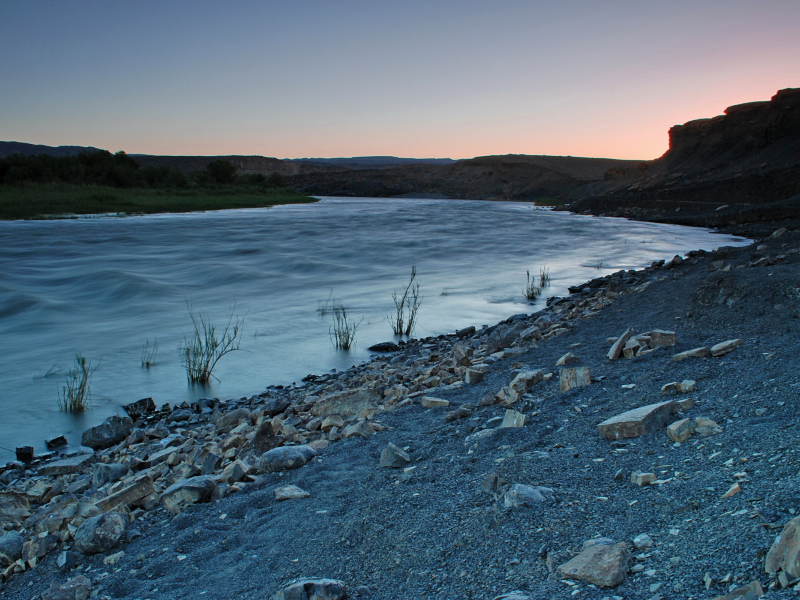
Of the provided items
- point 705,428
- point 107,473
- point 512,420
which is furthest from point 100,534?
point 705,428

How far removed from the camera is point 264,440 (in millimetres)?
3590

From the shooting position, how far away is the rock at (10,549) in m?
2.52

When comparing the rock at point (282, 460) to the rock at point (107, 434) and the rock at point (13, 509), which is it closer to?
the rock at point (13, 509)

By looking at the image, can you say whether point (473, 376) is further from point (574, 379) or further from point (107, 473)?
point (107, 473)

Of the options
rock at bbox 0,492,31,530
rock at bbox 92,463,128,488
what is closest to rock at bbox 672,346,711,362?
rock at bbox 92,463,128,488

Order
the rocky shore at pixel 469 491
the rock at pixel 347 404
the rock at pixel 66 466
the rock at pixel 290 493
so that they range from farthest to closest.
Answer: the rock at pixel 347 404 → the rock at pixel 66 466 → the rock at pixel 290 493 → the rocky shore at pixel 469 491

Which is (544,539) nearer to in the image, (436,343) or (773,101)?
(436,343)

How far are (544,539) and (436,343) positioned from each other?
5.12 meters

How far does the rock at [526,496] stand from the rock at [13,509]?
2.61 meters

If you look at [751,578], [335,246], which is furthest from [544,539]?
[335,246]

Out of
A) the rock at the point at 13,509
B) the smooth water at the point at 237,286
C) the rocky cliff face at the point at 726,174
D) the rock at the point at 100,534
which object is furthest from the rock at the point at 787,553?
the rocky cliff face at the point at 726,174

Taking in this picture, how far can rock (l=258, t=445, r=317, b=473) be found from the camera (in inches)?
119

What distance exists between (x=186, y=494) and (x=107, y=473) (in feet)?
3.39

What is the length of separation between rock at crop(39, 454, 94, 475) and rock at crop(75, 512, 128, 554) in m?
1.55
